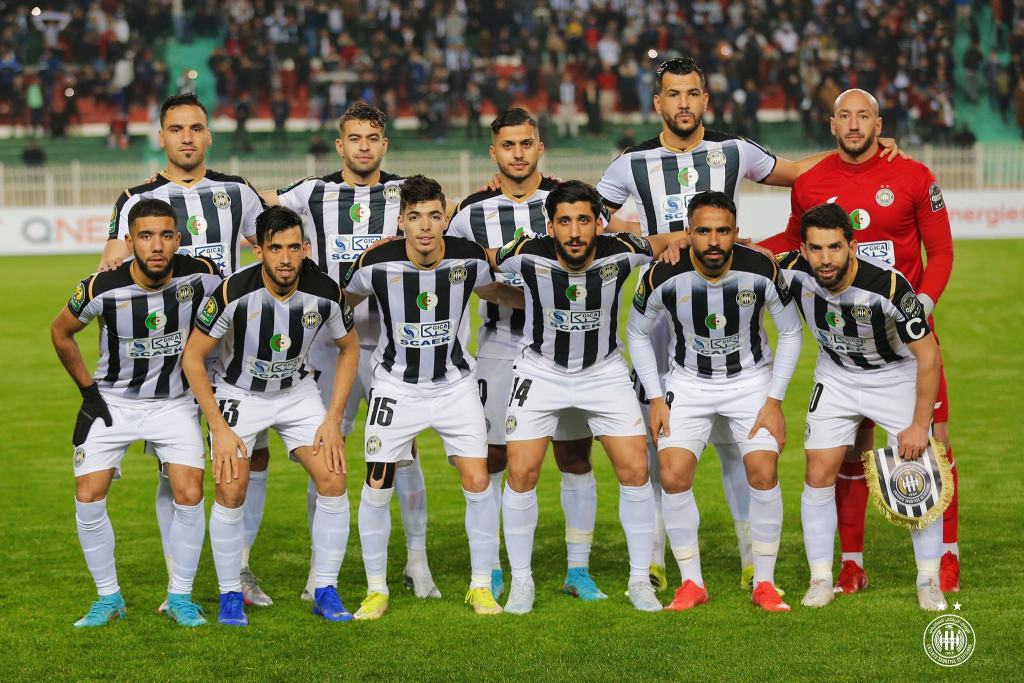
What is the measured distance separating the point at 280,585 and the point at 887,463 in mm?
3034

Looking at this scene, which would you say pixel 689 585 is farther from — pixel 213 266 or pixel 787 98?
pixel 787 98

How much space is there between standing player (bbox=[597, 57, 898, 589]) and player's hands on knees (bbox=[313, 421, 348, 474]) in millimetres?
1534

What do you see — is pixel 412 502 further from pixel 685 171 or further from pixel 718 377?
pixel 685 171

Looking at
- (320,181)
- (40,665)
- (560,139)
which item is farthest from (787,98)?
(40,665)

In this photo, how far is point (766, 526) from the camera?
5.92 metres

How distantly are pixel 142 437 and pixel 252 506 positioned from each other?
0.75 meters

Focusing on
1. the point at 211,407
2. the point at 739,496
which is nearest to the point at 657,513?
the point at 739,496

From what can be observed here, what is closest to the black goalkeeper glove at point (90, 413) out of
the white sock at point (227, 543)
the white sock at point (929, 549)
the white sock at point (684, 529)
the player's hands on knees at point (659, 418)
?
the white sock at point (227, 543)

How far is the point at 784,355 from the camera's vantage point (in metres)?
5.92

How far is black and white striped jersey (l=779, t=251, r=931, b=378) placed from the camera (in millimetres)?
5680

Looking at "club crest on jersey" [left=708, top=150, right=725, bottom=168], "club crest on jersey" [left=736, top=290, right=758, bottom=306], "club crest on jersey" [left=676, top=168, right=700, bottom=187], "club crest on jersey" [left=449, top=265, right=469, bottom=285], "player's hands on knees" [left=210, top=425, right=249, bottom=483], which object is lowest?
"player's hands on knees" [left=210, top=425, right=249, bottom=483]

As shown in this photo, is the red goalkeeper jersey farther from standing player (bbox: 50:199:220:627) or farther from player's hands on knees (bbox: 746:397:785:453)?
standing player (bbox: 50:199:220:627)

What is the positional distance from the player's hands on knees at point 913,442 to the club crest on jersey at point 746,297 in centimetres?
89

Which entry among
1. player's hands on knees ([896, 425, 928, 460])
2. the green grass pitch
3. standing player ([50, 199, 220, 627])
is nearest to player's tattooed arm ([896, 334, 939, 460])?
player's hands on knees ([896, 425, 928, 460])
